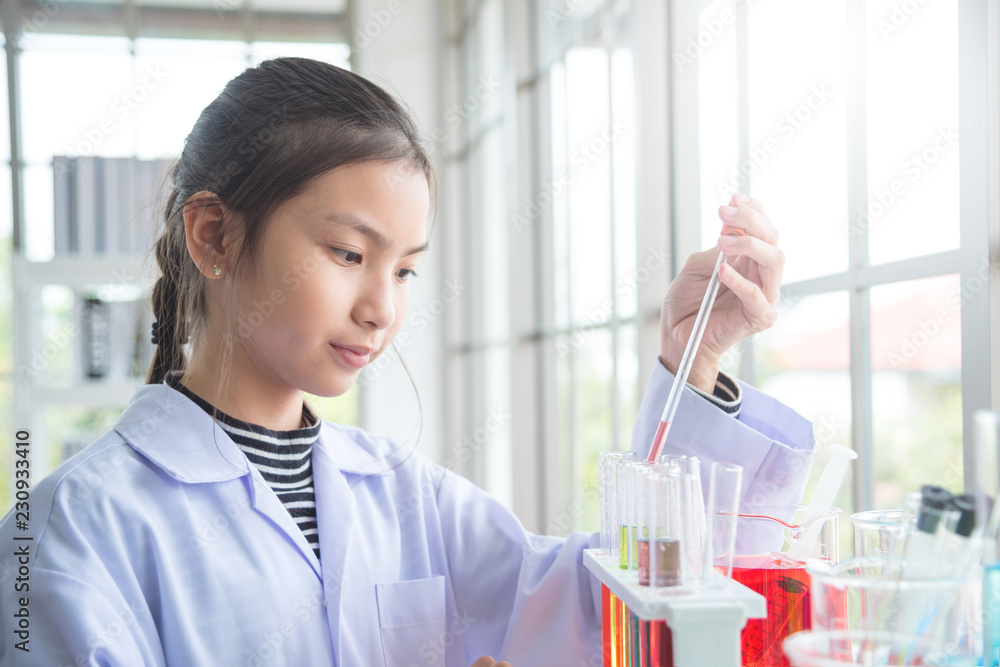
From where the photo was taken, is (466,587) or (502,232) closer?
(466,587)

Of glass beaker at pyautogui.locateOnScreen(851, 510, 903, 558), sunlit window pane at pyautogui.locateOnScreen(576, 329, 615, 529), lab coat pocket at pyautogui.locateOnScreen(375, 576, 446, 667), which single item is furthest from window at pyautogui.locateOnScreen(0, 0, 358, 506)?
glass beaker at pyautogui.locateOnScreen(851, 510, 903, 558)

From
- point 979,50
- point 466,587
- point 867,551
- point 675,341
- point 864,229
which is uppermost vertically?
point 979,50

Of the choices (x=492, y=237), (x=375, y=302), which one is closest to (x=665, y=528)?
(x=375, y=302)

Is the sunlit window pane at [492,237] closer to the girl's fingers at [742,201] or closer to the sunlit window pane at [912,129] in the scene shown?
the sunlit window pane at [912,129]

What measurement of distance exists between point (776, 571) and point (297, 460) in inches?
27.8

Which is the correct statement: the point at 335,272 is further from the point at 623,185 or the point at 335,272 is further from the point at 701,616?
the point at 623,185

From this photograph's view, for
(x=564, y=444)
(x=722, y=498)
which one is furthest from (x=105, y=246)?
(x=722, y=498)

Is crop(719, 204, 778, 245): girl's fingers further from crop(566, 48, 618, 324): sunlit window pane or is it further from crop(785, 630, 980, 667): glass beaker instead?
crop(566, 48, 618, 324): sunlit window pane

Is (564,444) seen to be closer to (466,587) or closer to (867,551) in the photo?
(466,587)

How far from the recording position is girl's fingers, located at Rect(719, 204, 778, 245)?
81cm

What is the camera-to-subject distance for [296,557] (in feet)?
3.36

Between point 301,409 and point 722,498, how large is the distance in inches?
29.5

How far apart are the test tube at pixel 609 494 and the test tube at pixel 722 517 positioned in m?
0.11

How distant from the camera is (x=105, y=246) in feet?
11.1
